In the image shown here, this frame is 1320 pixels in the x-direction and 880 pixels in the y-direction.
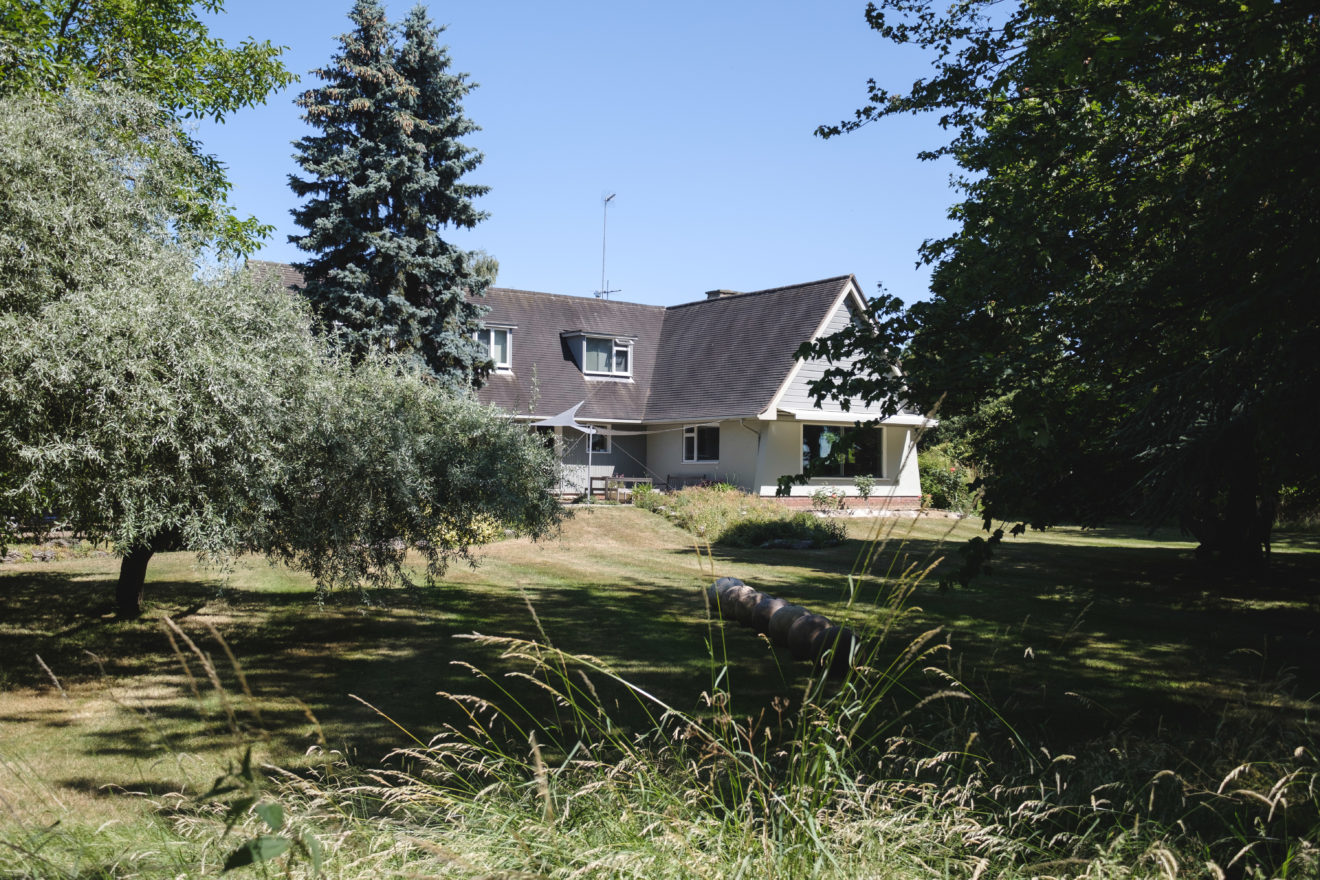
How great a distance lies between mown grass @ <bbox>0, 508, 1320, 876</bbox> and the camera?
11.5ft

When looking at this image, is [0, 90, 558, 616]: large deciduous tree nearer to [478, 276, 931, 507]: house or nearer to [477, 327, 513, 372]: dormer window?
[478, 276, 931, 507]: house

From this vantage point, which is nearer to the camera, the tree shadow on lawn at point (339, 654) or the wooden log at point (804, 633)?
the tree shadow on lawn at point (339, 654)

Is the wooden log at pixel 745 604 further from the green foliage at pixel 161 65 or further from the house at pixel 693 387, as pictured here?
the house at pixel 693 387

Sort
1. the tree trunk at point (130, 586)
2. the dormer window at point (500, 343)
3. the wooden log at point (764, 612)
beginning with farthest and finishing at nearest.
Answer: the dormer window at point (500, 343) → the tree trunk at point (130, 586) → the wooden log at point (764, 612)

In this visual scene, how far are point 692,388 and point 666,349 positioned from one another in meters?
3.55

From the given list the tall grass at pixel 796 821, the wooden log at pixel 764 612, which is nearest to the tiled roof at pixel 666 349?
the wooden log at pixel 764 612

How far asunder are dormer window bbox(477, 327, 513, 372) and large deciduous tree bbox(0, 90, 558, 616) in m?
18.3

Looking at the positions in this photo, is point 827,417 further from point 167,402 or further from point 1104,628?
point 167,402

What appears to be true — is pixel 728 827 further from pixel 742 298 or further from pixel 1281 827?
pixel 742 298

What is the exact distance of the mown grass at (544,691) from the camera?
352 centimetres

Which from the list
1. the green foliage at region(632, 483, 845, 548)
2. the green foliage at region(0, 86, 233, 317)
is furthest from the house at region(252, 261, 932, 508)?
the green foliage at region(0, 86, 233, 317)

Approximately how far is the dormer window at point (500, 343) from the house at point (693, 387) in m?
0.04

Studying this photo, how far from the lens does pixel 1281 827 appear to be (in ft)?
14.7

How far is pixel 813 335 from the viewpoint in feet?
85.3
